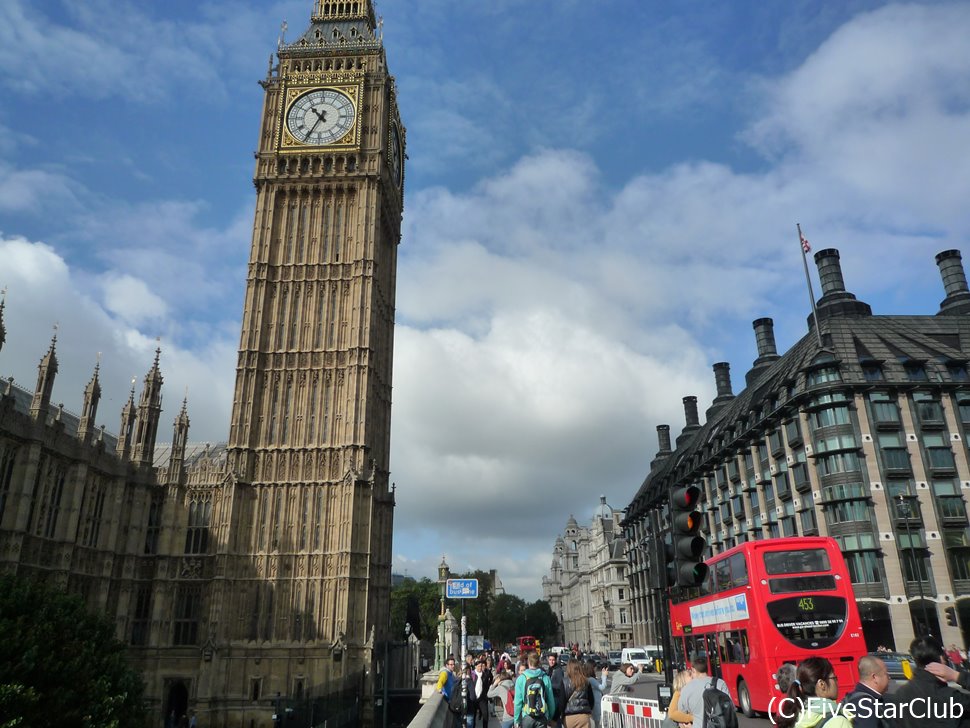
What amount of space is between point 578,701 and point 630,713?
410cm

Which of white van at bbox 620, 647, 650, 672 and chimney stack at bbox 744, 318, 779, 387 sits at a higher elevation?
chimney stack at bbox 744, 318, 779, 387

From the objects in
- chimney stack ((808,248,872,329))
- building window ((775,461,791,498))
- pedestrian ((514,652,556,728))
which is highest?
chimney stack ((808,248,872,329))

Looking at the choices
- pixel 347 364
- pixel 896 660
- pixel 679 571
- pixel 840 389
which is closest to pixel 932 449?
pixel 840 389

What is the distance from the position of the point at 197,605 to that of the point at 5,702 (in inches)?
1233

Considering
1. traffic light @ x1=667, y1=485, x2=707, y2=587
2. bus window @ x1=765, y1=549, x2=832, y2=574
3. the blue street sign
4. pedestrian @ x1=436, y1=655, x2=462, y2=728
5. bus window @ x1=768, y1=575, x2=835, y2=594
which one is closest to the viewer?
traffic light @ x1=667, y1=485, x2=707, y2=587

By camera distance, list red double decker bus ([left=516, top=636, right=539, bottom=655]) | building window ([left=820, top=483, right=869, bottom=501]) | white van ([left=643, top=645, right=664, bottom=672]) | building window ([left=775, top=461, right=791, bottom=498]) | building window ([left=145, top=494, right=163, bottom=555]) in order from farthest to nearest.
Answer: building window ([left=775, top=461, right=791, bottom=498]), building window ([left=145, top=494, right=163, bottom=555]), building window ([left=820, top=483, right=869, bottom=501]), white van ([left=643, top=645, right=664, bottom=672]), red double decker bus ([left=516, top=636, right=539, bottom=655])

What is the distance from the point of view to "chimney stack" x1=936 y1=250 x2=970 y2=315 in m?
63.8

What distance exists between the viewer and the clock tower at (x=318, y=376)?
4691 centimetres

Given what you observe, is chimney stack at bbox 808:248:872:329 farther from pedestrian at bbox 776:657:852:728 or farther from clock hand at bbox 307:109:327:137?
pedestrian at bbox 776:657:852:728

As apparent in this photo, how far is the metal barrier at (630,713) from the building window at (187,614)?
40.7 meters

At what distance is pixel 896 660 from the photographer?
82.8 feet

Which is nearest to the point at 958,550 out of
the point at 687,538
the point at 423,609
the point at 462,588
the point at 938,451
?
the point at 938,451

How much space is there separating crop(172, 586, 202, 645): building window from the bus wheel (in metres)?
39.4

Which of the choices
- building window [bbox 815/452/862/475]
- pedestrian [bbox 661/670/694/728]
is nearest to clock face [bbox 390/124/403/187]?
building window [bbox 815/452/862/475]
